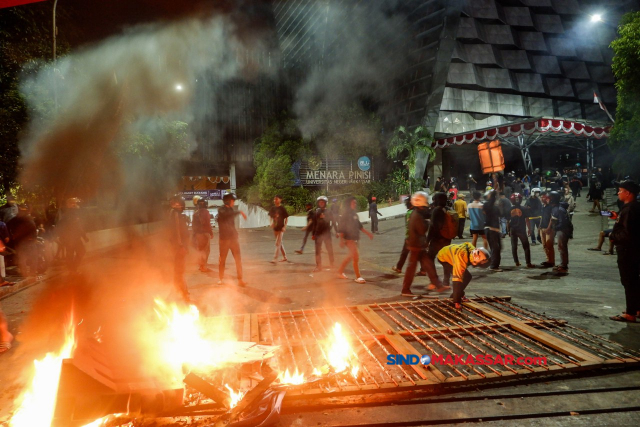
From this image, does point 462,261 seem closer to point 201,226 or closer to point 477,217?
point 477,217

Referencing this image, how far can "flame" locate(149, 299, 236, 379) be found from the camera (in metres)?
3.58

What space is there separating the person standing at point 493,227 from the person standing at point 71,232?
10148 mm

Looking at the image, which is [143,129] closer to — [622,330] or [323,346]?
[323,346]

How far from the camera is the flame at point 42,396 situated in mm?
2984

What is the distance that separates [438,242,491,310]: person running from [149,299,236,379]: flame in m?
3.30

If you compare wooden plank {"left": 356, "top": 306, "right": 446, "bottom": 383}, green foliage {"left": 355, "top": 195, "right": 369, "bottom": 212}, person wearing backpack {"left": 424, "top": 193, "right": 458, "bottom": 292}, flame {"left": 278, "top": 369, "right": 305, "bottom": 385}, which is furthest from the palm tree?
flame {"left": 278, "top": 369, "right": 305, "bottom": 385}

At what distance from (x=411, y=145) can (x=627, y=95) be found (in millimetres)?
12039

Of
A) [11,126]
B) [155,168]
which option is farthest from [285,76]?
[11,126]

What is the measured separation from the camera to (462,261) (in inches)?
214

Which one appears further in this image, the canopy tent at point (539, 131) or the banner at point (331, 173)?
the banner at point (331, 173)

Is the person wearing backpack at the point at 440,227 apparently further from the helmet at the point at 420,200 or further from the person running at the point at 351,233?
the person running at the point at 351,233

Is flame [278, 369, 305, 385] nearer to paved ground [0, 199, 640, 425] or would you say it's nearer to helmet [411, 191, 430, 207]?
paved ground [0, 199, 640, 425]

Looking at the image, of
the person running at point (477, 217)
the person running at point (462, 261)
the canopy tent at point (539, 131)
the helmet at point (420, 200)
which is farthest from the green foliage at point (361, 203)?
the person running at point (462, 261)

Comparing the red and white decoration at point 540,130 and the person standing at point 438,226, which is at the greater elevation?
the red and white decoration at point 540,130
